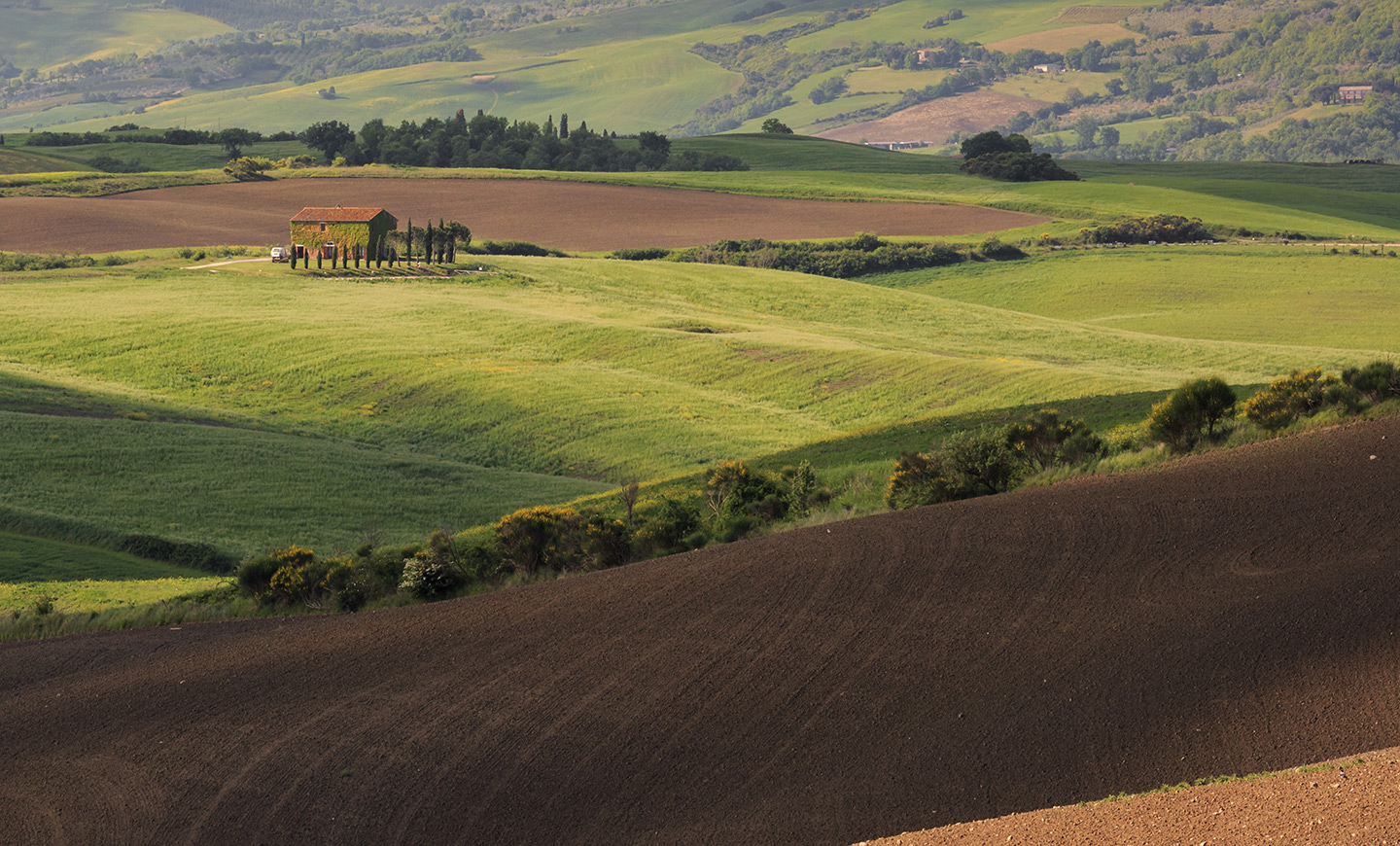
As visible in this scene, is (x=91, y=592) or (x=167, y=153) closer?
(x=91, y=592)

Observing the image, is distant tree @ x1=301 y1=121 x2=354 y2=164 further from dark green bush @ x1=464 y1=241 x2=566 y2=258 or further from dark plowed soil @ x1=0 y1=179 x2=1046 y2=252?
dark green bush @ x1=464 y1=241 x2=566 y2=258

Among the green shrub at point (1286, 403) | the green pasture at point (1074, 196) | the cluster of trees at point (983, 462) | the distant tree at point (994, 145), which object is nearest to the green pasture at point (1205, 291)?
the green pasture at point (1074, 196)

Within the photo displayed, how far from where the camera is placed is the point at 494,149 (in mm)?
169000

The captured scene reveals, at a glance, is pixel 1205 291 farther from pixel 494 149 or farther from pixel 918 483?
pixel 494 149

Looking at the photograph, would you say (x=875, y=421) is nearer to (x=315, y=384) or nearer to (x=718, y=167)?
(x=315, y=384)

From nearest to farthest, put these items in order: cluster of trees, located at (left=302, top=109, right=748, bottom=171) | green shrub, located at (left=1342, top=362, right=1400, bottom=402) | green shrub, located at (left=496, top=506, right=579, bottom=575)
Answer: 1. green shrub, located at (left=496, top=506, right=579, bottom=575)
2. green shrub, located at (left=1342, top=362, right=1400, bottom=402)
3. cluster of trees, located at (left=302, top=109, right=748, bottom=171)

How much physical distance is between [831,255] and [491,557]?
295 ft

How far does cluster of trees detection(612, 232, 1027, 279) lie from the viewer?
112 m

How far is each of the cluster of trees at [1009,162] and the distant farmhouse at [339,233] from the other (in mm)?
96935

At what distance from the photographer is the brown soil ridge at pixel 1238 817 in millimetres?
12195

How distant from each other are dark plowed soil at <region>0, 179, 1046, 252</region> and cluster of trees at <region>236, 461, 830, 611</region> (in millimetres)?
83771

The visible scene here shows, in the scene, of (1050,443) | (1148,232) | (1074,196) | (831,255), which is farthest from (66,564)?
(1074,196)

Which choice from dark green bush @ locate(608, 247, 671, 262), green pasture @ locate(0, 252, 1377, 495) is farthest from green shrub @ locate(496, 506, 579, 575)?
dark green bush @ locate(608, 247, 671, 262)

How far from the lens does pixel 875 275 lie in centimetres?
11169
